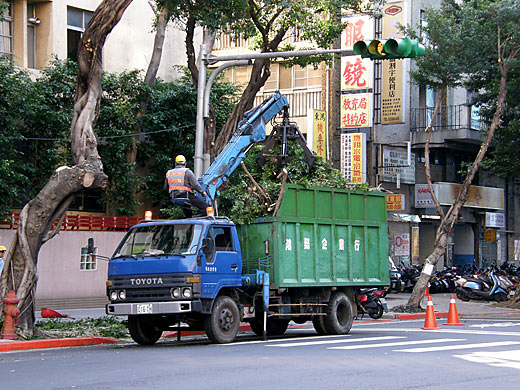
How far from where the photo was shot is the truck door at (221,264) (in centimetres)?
1546

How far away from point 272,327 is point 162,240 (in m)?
4.45

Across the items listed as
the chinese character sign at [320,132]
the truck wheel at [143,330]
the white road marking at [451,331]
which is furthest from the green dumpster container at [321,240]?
the chinese character sign at [320,132]

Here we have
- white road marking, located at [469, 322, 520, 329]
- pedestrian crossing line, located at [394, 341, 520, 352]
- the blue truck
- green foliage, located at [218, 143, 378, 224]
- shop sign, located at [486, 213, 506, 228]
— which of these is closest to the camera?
pedestrian crossing line, located at [394, 341, 520, 352]

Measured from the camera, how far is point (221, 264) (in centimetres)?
1590

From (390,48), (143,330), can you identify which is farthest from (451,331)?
(143,330)

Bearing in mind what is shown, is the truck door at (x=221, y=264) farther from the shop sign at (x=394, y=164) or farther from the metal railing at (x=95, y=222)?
the shop sign at (x=394, y=164)

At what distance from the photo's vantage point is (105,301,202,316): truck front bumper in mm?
Result: 14938

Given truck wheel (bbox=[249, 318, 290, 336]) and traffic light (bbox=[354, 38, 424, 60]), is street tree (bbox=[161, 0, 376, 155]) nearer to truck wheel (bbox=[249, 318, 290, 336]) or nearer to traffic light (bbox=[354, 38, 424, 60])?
traffic light (bbox=[354, 38, 424, 60])

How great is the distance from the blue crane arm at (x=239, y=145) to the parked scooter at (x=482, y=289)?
1485 centimetres


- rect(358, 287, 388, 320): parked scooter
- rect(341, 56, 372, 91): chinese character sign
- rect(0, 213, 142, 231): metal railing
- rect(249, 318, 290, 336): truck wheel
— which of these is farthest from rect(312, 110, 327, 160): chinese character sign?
rect(249, 318, 290, 336): truck wheel

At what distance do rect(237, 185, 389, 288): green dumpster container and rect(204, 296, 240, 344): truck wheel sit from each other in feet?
3.72

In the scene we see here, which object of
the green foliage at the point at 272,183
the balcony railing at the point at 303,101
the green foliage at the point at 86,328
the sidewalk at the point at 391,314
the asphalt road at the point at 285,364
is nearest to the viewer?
the asphalt road at the point at 285,364

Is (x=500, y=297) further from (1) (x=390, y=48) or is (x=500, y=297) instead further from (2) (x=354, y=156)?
(1) (x=390, y=48)

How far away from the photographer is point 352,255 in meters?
18.5
